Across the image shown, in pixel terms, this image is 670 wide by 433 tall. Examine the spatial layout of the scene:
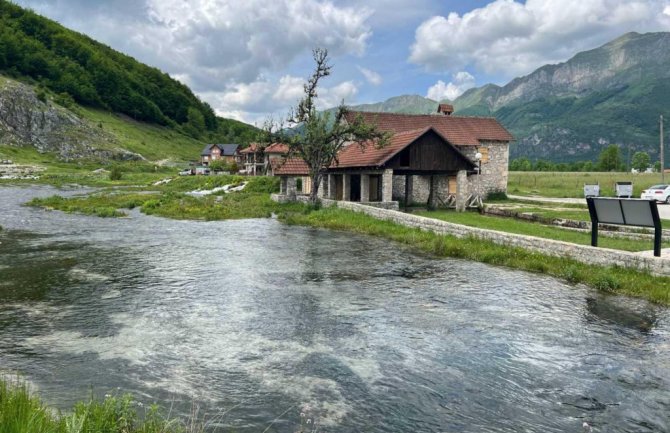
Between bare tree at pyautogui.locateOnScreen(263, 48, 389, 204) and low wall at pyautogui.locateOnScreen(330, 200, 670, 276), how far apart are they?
1032 centimetres

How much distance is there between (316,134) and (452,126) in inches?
641

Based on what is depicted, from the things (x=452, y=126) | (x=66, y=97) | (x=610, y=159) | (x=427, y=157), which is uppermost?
(x=66, y=97)

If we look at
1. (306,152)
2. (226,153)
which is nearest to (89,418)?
(306,152)

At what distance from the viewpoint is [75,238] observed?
2219 cm

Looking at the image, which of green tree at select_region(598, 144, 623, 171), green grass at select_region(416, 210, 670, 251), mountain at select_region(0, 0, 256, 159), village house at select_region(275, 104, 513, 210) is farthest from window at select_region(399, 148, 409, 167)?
green tree at select_region(598, 144, 623, 171)

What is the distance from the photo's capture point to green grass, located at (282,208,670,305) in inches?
509

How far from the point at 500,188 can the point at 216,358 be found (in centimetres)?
4050

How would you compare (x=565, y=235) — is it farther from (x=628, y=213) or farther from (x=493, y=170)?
(x=493, y=170)

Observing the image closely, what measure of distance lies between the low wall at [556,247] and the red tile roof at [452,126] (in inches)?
753

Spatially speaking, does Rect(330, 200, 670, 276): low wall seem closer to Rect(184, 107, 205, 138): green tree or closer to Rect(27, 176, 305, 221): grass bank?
Rect(27, 176, 305, 221): grass bank

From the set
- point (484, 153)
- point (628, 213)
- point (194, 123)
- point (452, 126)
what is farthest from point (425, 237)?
point (194, 123)

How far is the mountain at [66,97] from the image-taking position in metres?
104

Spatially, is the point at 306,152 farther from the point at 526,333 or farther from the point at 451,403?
the point at 451,403

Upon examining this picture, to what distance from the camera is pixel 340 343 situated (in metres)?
9.25
